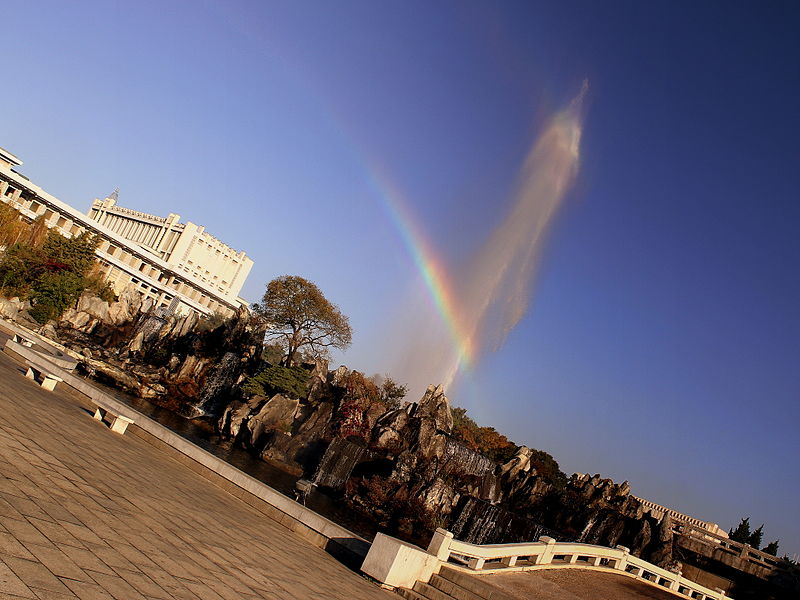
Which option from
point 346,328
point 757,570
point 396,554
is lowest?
point 396,554

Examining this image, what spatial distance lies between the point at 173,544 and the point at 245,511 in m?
5.95

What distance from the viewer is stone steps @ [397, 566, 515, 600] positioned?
1320 cm

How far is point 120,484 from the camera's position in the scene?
11.2m

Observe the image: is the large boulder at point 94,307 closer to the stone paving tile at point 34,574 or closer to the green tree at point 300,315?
the green tree at point 300,315

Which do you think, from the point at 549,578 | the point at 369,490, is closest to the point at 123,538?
the point at 549,578

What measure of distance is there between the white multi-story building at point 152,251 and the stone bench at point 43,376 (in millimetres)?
65878

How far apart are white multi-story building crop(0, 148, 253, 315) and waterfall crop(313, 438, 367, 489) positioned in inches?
2275

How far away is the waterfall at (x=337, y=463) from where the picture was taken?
41.1 meters

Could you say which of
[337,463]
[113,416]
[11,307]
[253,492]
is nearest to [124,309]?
[11,307]

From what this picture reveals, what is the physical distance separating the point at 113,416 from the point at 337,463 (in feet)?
83.3

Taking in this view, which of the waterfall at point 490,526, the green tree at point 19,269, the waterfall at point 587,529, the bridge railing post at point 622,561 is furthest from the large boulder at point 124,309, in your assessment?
the bridge railing post at point 622,561

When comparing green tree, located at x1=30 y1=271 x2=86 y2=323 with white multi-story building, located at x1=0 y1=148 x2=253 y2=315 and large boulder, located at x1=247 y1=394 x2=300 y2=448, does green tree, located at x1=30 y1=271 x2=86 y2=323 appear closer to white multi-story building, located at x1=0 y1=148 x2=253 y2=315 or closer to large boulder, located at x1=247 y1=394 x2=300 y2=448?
→ white multi-story building, located at x1=0 y1=148 x2=253 y2=315

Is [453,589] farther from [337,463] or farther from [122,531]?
[337,463]

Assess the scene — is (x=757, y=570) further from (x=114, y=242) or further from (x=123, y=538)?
(x=114, y=242)
